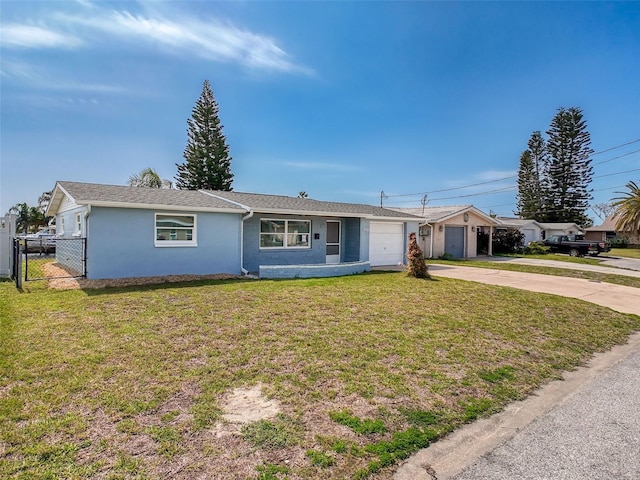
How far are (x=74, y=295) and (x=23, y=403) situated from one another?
225 inches

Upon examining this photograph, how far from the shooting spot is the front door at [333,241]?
53.0 ft

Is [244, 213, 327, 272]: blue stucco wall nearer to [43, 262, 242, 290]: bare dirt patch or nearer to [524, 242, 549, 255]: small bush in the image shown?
[43, 262, 242, 290]: bare dirt patch

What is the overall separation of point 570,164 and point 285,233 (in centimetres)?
4825

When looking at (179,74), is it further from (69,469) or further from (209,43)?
(69,469)

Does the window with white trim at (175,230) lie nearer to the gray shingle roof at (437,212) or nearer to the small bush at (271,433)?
the small bush at (271,433)

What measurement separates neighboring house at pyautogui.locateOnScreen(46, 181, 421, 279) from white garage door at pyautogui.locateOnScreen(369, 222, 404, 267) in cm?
9

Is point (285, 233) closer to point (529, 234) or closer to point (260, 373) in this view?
point (260, 373)

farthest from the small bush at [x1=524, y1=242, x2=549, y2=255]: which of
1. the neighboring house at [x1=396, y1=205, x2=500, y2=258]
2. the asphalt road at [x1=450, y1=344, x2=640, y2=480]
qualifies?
the asphalt road at [x1=450, y1=344, x2=640, y2=480]

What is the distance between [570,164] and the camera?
46.1 meters

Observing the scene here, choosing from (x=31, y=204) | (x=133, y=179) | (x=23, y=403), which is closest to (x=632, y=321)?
(x=23, y=403)

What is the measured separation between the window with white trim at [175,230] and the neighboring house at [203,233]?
1.2 inches

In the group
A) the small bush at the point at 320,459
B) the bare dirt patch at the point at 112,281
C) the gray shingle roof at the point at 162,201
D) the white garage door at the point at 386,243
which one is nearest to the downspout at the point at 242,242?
the gray shingle roof at the point at 162,201

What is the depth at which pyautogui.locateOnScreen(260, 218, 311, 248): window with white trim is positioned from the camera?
552 inches

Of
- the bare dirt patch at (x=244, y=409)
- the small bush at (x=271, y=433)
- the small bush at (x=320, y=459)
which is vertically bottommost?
the small bush at (x=320, y=459)
